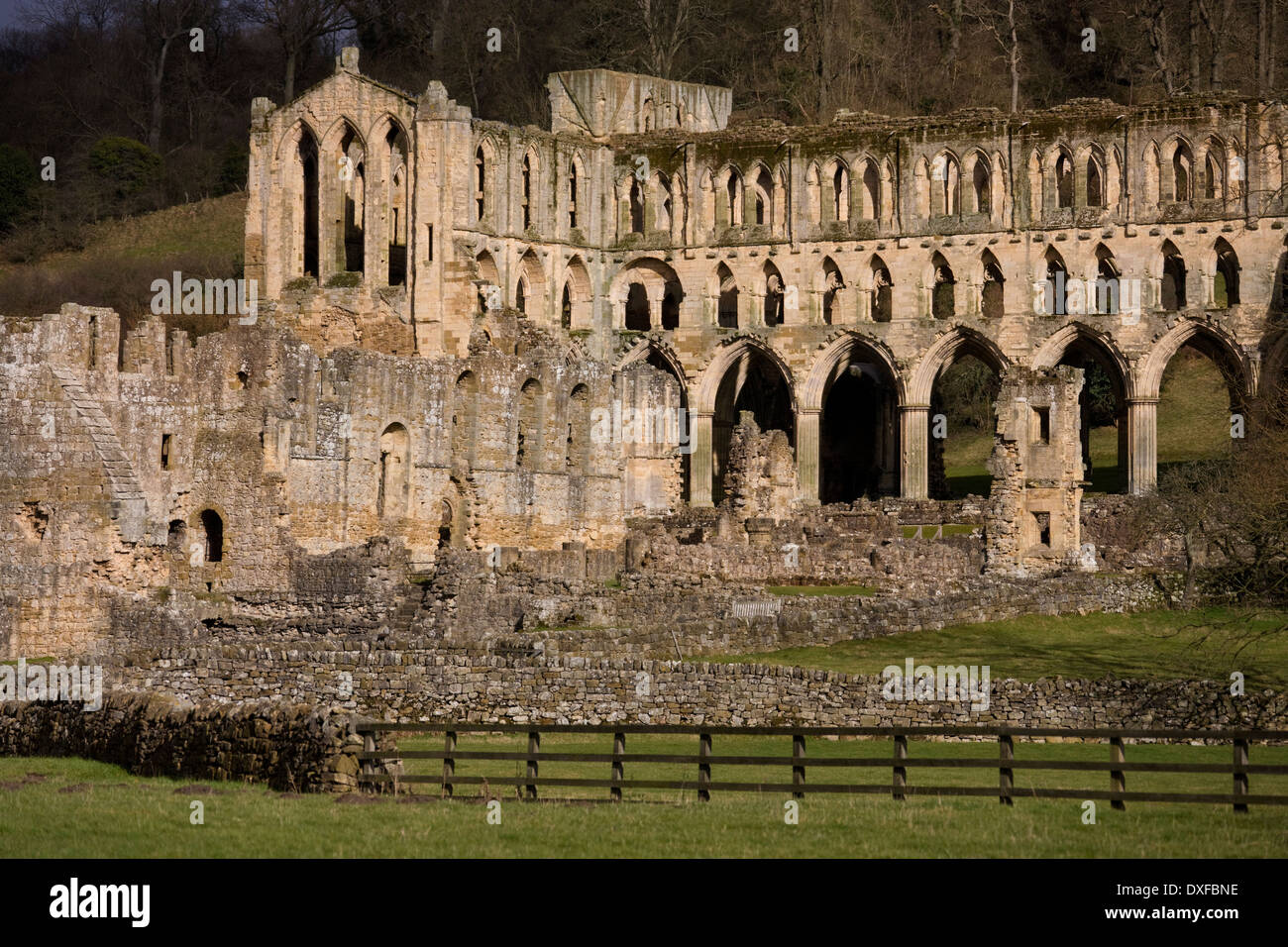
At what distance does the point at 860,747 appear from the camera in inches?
1120

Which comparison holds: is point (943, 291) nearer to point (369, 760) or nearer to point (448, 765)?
point (448, 765)

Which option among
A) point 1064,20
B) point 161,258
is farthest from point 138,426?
point 1064,20

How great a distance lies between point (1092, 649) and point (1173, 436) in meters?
30.6

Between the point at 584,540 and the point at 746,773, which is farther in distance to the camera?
the point at 584,540

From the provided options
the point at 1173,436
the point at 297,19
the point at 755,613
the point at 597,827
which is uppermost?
the point at 297,19

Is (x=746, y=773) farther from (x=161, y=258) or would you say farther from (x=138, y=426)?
(x=161, y=258)

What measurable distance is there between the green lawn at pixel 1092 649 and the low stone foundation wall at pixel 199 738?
9.98 meters

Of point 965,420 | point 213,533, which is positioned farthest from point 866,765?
point 965,420

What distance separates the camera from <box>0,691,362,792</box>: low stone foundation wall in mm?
24438

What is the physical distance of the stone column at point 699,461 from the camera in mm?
63319

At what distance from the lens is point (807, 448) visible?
6316 centimetres

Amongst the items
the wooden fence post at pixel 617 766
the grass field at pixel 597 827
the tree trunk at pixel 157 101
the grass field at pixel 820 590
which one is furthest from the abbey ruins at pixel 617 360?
the tree trunk at pixel 157 101

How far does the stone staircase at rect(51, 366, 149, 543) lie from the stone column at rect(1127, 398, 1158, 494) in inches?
1017

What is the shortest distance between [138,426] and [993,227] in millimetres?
25160
